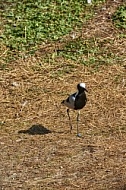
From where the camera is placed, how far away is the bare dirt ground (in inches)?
209

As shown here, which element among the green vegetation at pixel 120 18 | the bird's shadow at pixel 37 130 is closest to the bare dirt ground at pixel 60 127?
the bird's shadow at pixel 37 130

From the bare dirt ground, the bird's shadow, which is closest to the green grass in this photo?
the bare dirt ground

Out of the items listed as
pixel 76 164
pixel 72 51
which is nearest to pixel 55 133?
pixel 76 164

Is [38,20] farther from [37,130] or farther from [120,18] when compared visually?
[37,130]

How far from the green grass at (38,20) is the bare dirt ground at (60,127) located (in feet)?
1.07

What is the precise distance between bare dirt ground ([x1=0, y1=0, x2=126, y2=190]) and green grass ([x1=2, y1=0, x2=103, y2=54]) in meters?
0.33

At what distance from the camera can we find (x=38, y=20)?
859cm

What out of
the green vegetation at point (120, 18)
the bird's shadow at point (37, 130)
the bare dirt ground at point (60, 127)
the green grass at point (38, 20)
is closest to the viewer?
the bare dirt ground at point (60, 127)

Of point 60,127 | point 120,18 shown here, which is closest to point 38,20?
point 120,18

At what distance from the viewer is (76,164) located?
550 centimetres

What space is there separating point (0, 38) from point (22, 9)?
2.81ft

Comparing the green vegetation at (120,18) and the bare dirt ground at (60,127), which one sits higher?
the green vegetation at (120,18)

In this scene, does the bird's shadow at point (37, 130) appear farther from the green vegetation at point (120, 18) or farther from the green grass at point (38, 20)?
the green vegetation at point (120, 18)

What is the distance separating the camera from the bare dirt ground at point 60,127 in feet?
17.4
